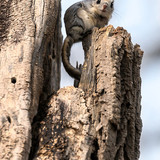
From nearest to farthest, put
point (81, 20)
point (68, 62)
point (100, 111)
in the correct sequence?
point (100, 111), point (68, 62), point (81, 20)

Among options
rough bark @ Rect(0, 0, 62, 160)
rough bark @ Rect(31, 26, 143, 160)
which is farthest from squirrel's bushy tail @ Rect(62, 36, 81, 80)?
rough bark @ Rect(31, 26, 143, 160)

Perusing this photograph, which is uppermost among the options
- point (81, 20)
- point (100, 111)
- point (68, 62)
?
point (81, 20)

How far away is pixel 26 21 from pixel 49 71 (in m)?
0.55

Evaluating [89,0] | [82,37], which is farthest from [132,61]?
[89,0]

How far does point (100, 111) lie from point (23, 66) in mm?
786

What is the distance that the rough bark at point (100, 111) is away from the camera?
349cm

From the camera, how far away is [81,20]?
20.9ft

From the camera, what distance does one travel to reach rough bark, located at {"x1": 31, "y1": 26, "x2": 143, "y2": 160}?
137 inches

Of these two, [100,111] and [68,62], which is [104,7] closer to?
[68,62]

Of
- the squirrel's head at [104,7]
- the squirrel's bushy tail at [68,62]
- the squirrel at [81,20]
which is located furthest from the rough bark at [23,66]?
the squirrel's head at [104,7]

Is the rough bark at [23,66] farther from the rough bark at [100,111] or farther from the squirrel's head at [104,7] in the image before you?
the squirrel's head at [104,7]

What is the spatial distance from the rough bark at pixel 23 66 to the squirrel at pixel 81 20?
1143 millimetres

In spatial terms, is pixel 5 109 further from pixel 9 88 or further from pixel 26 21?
pixel 26 21

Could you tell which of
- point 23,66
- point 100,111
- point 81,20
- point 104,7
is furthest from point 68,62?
point 104,7
